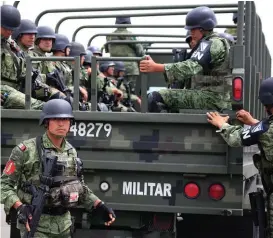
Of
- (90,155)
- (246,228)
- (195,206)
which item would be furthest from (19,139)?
(246,228)

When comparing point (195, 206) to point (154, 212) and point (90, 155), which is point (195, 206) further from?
point (90, 155)

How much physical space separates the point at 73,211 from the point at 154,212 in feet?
1.93

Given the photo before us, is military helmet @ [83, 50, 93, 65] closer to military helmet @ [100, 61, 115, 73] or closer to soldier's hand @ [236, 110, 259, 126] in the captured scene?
military helmet @ [100, 61, 115, 73]

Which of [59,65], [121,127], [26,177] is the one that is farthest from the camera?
[59,65]

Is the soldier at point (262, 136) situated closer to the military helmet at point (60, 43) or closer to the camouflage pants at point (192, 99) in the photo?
the camouflage pants at point (192, 99)

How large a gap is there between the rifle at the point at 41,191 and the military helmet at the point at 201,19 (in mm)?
1581

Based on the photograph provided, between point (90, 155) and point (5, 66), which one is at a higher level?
point (5, 66)

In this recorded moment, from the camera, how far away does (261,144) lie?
200 inches

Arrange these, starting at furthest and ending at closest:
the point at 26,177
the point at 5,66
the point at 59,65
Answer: the point at 59,65
the point at 5,66
the point at 26,177

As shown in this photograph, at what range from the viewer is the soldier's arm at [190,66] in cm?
529

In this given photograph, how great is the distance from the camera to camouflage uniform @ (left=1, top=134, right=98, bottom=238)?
467cm

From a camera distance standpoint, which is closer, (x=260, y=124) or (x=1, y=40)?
(x=260, y=124)

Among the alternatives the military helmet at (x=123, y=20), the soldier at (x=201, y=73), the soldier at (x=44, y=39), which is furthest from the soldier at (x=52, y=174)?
the military helmet at (x=123, y=20)

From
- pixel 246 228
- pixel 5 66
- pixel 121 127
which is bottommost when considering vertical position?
pixel 246 228
